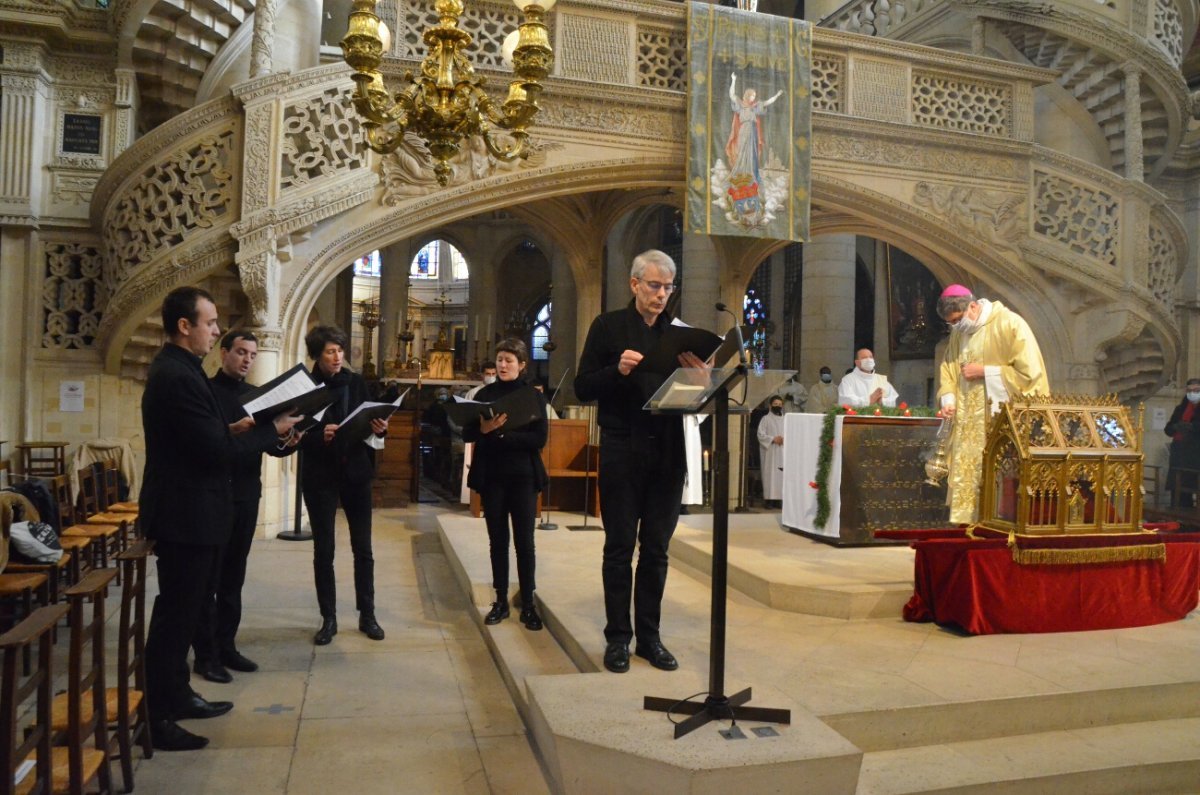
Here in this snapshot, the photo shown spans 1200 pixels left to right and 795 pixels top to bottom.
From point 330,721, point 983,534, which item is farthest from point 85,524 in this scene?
point 983,534

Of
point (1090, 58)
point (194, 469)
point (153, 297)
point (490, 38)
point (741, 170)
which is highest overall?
point (1090, 58)

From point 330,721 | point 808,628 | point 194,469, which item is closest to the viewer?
point 194,469

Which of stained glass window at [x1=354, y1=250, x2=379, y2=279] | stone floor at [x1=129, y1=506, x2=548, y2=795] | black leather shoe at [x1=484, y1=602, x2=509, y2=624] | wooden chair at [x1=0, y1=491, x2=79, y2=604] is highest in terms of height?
stained glass window at [x1=354, y1=250, x2=379, y2=279]

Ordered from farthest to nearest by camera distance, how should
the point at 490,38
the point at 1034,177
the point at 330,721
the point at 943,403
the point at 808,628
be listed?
the point at 1034,177 → the point at 490,38 → the point at 943,403 → the point at 808,628 → the point at 330,721

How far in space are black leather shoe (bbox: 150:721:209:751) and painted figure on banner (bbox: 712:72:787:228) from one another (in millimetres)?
6542

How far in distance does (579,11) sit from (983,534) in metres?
5.97

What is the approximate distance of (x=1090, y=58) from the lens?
9.91 metres

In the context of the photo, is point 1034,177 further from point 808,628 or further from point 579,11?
point 808,628

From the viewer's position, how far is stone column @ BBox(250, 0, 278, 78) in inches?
297

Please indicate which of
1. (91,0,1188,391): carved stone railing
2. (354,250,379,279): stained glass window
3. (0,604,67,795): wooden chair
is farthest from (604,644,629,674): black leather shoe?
(354,250,379,279): stained glass window

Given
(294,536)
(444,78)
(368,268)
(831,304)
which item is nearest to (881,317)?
(831,304)

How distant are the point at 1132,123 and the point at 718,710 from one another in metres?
9.72

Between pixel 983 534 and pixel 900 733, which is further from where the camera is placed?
pixel 983 534

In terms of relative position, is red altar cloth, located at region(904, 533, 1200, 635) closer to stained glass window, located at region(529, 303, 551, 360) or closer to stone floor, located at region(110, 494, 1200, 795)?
Result: stone floor, located at region(110, 494, 1200, 795)
